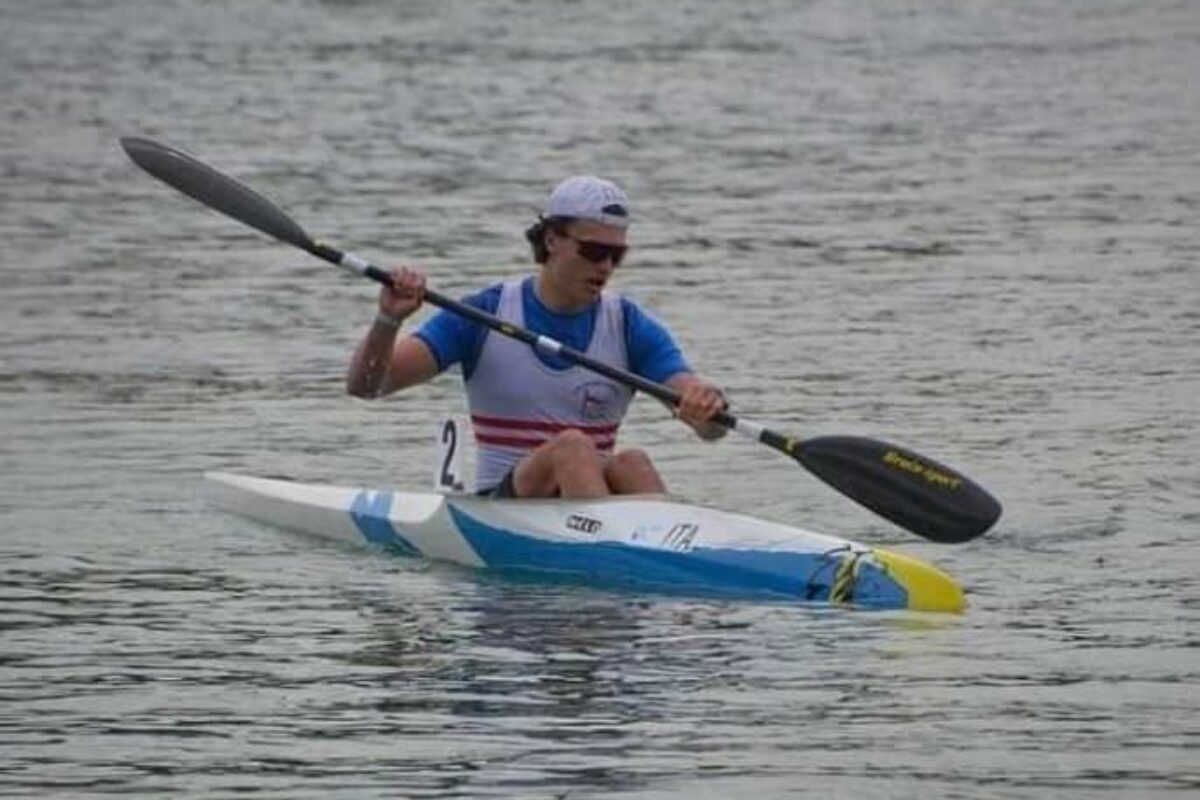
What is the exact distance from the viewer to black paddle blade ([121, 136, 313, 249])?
16562 millimetres

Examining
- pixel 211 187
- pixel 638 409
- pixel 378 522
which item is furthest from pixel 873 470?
pixel 638 409

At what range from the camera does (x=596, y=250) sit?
15.3 metres

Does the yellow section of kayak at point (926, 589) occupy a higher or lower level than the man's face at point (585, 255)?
lower

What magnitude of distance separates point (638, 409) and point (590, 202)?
5.39 m


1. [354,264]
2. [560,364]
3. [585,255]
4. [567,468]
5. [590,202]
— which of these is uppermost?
[590,202]

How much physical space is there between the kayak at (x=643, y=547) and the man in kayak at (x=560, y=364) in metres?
0.16

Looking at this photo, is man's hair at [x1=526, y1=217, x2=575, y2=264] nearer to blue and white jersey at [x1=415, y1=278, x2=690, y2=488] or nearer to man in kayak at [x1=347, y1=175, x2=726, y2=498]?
man in kayak at [x1=347, y1=175, x2=726, y2=498]

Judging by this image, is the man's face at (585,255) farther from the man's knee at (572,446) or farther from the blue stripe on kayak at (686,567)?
the blue stripe on kayak at (686,567)

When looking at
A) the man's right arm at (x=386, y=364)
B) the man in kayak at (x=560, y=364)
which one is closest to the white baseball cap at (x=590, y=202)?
the man in kayak at (x=560, y=364)

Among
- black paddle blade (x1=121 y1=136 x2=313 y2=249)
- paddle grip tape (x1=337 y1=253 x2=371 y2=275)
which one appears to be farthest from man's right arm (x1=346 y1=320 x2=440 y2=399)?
black paddle blade (x1=121 y1=136 x2=313 y2=249)

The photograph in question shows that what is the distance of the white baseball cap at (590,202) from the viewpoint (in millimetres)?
15180

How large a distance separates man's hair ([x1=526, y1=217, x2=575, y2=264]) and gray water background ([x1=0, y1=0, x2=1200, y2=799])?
1323 mm

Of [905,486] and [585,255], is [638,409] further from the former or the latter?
[905,486]

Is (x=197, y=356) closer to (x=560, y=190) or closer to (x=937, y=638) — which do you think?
(x=560, y=190)
